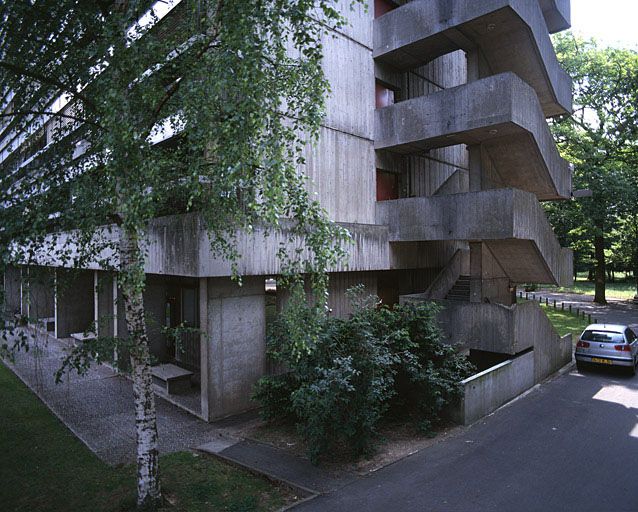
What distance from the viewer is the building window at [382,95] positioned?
1541cm

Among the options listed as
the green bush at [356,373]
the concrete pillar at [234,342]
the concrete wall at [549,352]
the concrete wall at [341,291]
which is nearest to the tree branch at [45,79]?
the green bush at [356,373]

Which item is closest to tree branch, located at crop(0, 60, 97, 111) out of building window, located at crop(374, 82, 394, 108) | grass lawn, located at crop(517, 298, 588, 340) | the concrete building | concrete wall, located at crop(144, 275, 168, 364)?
the concrete building

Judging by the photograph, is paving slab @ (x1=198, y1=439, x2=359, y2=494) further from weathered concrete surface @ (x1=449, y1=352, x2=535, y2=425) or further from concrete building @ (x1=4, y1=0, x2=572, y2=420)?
weathered concrete surface @ (x1=449, y1=352, x2=535, y2=425)

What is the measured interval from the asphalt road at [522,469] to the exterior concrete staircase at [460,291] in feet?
16.0

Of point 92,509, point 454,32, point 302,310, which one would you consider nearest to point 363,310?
point 302,310

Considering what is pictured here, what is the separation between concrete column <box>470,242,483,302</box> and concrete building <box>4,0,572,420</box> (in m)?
0.03

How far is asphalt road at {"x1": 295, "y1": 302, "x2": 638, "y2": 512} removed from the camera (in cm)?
653

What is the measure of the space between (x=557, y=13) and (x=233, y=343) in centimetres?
1821

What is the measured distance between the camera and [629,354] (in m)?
13.4

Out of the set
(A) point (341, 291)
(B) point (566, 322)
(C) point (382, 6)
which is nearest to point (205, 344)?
(A) point (341, 291)

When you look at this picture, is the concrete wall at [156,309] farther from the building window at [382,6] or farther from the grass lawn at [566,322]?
the grass lawn at [566,322]

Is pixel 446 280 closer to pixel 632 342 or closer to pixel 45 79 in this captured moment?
pixel 632 342

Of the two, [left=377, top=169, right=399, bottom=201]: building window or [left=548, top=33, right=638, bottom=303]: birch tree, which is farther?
[left=548, top=33, right=638, bottom=303]: birch tree

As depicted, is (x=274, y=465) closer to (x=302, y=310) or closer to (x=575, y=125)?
(x=302, y=310)
